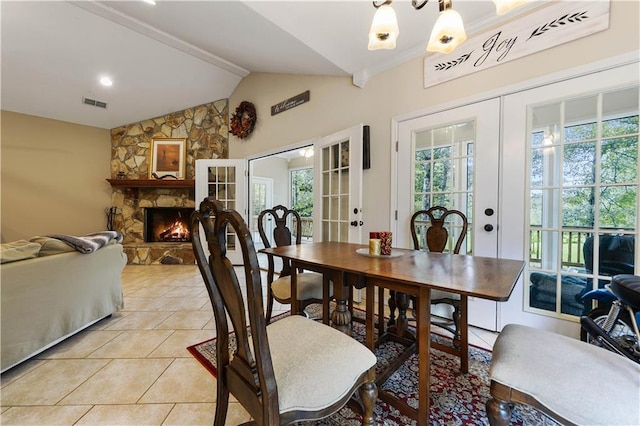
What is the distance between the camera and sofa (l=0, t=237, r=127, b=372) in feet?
5.18

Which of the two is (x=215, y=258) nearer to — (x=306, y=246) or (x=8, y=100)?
(x=306, y=246)

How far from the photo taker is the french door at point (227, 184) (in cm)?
478

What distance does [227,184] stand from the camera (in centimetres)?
494

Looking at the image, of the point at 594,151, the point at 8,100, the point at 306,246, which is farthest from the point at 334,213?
the point at 8,100

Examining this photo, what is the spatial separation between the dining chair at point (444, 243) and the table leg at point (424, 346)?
1.27 ft

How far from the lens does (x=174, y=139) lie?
5.24 metres

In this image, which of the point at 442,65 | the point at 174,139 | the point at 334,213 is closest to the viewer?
the point at 442,65

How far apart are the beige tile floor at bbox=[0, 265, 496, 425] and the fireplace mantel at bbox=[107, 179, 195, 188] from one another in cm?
290

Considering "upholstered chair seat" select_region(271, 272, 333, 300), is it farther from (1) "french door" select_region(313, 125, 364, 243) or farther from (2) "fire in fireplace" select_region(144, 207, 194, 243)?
(2) "fire in fireplace" select_region(144, 207, 194, 243)

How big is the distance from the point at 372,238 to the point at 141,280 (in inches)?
150

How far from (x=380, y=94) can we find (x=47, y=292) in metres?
3.33

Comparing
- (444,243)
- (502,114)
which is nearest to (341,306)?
(444,243)

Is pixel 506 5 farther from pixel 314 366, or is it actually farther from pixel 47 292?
pixel 47 292

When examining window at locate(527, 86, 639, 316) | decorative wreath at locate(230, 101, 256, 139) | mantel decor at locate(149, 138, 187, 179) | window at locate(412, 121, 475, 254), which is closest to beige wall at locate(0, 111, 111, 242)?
mantel decor at locate(149, 138, 187, 179)
